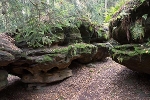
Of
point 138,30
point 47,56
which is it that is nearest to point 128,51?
point 138,30

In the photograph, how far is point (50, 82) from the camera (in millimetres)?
11375

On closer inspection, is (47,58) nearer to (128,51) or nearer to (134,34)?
(128,51)

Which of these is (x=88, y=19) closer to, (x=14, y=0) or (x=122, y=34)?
(x=122, y=34)

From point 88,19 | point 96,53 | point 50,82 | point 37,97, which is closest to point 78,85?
point 50,82

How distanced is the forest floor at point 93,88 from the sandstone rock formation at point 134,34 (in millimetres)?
1197

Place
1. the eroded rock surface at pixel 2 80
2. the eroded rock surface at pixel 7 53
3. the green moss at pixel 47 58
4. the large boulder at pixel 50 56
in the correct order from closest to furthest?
1. the eroded rock surface at pixel 7 53
2. the eroded rock surface at pixel 2 80
3. the large boulder at pixel 50 56
4. the green moss at pixel 47 58

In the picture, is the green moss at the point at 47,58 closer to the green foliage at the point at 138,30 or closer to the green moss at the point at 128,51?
the green moss at the point at 128,51

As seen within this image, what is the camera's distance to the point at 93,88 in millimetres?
10344

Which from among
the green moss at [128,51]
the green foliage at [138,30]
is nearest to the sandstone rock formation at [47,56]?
the green moss at [128,51]

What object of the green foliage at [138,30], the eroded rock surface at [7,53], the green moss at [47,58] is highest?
the green foliage at [138,30]

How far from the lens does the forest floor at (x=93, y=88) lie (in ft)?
29.6

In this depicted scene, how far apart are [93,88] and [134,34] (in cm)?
405

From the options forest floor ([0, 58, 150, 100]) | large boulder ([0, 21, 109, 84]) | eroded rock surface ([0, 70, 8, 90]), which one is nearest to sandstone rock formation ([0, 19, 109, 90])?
large boulder ([0, 21, 109, 84])

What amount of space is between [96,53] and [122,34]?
17.4 feet
